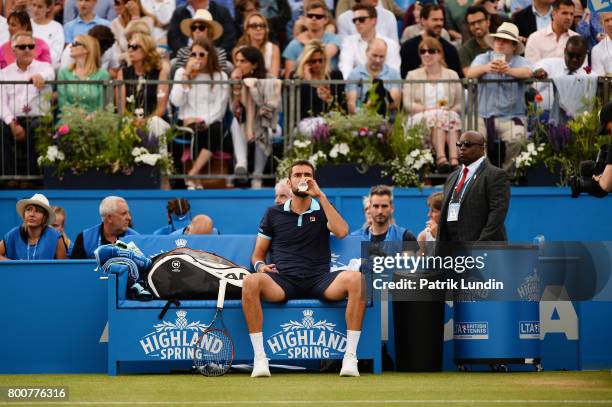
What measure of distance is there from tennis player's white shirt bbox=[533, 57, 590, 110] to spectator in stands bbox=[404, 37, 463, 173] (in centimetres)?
101

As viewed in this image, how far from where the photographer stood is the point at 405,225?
627 inches

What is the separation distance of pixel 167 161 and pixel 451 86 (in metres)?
3.61

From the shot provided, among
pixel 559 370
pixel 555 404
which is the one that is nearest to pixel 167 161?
pixel 559 370

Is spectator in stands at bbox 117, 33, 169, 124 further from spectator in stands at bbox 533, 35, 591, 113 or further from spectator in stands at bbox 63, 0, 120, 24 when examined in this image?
spectator in stands at bbox 533, 35, 591, 113

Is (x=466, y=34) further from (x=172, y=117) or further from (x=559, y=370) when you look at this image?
(x=559, y=370)

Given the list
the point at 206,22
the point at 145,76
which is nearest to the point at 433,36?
the point at 206,22

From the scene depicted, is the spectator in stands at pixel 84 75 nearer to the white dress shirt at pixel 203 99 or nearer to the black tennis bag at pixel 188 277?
the white dress shirt at pixel 203 99

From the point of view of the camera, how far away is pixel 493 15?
57.6 ft

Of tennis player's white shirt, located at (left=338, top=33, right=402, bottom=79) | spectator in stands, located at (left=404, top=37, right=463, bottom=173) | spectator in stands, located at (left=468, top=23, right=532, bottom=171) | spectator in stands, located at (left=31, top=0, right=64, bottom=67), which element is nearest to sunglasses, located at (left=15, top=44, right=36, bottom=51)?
spectator in stands, located at (left=31, top=0, right=64, bottom=67)

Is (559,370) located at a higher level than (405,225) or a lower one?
lower

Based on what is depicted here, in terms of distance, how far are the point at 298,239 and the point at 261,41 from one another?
5.63m

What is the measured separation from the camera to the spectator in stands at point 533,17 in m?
17.8

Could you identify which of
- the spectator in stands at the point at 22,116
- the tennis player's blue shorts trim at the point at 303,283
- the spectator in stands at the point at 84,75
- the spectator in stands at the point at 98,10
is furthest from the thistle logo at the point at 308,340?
the spectator in stands at the point at 98,10

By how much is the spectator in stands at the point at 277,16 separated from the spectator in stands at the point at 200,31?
103 cm
